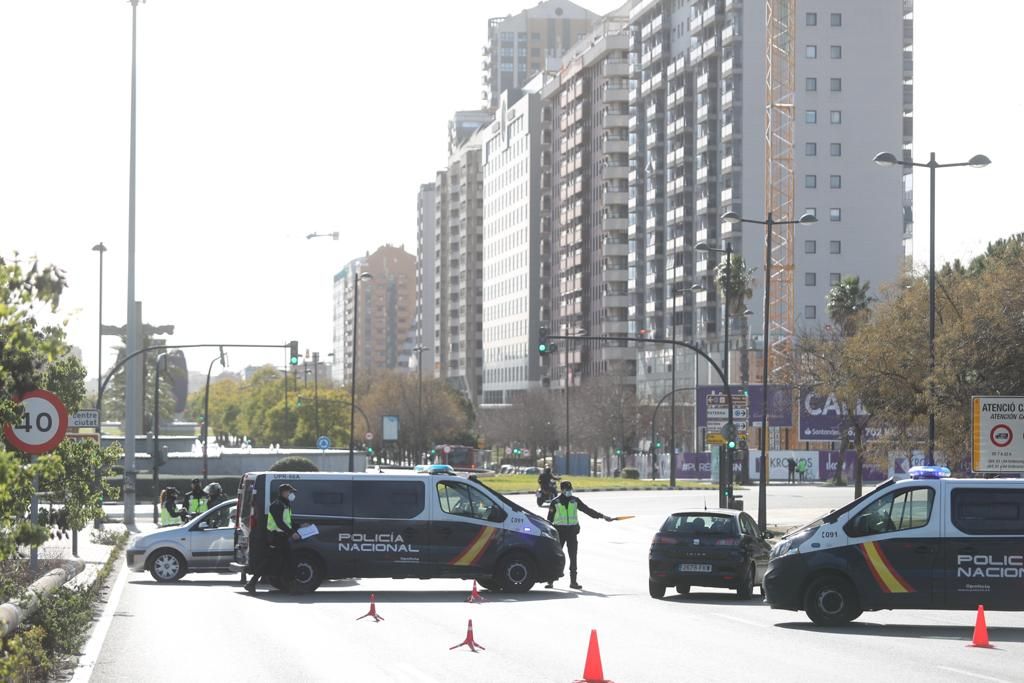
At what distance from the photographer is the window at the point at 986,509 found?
19.3 metres

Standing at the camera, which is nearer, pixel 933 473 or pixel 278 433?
pixel 933 473

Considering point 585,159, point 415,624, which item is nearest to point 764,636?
point 415,624

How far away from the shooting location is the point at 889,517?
19.4 metres

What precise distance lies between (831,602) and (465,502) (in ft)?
22.6

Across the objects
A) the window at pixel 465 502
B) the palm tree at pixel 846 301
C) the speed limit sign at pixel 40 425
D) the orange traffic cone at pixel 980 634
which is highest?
the palm tree at pixel 846 301

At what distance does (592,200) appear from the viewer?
151875mm

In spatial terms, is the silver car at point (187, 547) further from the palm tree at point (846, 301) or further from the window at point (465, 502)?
the palm tree at point (846, 301)

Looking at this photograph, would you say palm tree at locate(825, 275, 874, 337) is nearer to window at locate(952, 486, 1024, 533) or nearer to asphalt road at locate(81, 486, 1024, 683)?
asphalt road at locate(81, 486, 1024, 683)

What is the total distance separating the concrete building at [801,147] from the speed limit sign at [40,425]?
97179mm

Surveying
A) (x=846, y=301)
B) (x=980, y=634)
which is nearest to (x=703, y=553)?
(x=980, y=634)

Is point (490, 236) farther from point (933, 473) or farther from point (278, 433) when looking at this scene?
point (933, 473)

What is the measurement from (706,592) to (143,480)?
46.3 m

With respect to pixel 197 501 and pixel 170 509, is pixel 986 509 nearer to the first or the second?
pixel 197 501

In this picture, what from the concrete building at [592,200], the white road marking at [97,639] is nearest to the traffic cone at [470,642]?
the white road marking at [97,639]
